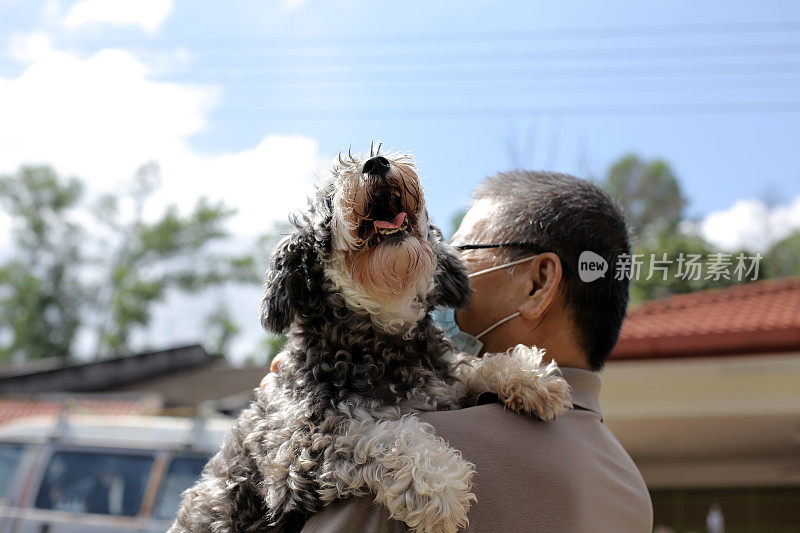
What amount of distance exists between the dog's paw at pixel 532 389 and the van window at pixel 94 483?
6.79m

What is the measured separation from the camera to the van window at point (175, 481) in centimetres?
804

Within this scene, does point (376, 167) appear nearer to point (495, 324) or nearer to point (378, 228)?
point (378, 228)

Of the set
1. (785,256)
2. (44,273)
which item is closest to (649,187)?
(785,256)

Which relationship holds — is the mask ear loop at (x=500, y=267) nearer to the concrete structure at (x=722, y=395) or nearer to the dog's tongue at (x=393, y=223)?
the dog's tongue at (x=393, y=223)

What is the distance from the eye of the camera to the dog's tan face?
2223 mm

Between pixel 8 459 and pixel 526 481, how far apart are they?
8.22m

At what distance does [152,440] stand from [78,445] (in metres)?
0.86

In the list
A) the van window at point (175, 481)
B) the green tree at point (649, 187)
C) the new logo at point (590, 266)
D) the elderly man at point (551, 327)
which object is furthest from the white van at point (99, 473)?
the green tree at point (649, 187)

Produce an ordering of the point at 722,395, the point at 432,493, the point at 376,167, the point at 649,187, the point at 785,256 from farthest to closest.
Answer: the point at 649,187 → the point at 785,256 → the point at 722,395 → the point at 376,167 → the point at 432,493

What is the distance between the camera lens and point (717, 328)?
8.12 metres

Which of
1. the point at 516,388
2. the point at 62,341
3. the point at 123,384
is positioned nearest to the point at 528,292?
the point at 516,388

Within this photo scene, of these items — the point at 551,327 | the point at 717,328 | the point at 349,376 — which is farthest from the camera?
the point at 717,328

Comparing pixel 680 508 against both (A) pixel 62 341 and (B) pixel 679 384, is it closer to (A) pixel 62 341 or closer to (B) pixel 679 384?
(B) pixel 679 384

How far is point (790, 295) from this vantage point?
380 inches
